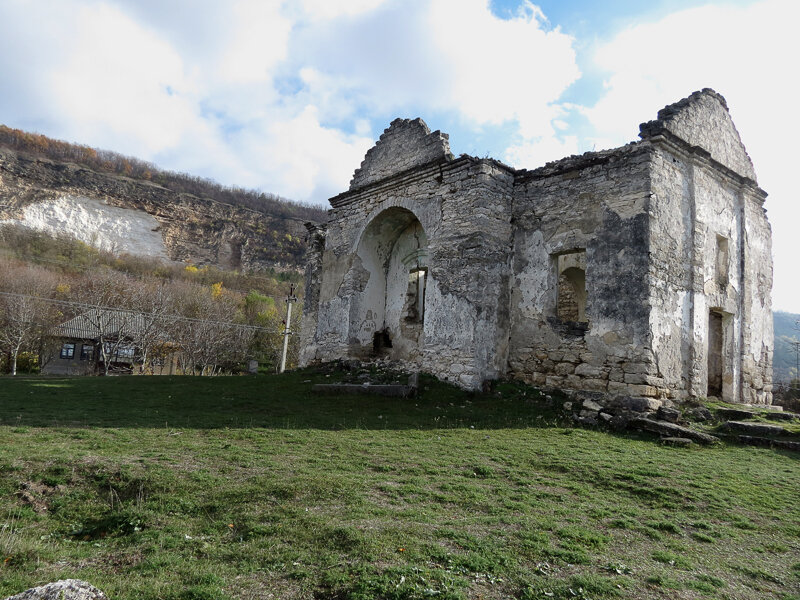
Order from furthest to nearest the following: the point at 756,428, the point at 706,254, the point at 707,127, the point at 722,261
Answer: the point at 722,261 < the point at 707,127 < the point at 706,254 < the point at 756,428

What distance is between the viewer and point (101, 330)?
101ft

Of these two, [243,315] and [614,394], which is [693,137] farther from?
[243,315]

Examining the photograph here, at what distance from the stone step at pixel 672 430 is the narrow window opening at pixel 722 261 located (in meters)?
5.23

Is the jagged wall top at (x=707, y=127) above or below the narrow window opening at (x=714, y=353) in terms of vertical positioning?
above

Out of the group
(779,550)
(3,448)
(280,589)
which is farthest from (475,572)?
(3,448)

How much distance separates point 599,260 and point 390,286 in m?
6.93

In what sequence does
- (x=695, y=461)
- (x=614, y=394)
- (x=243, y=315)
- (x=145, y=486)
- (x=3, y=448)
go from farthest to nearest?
(x=243, y=315)
(x=614, y=394)
(x=695, y=461)
(x=3, y=448)
(x=145, y=486)

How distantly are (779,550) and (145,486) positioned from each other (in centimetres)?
591

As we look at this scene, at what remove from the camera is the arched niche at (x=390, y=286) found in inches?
605

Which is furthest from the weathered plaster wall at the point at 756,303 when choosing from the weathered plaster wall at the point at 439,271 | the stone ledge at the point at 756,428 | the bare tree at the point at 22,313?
the bare tree at the point at 22,313

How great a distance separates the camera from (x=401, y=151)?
1473cm

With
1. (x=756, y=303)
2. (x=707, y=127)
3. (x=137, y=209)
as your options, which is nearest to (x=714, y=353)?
(x=756, y=303)

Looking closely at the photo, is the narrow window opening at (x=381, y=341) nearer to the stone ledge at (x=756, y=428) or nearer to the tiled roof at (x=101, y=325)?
the stone ledge at (x=756, y=428)

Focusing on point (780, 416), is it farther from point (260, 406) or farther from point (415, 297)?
point (260, 406)
